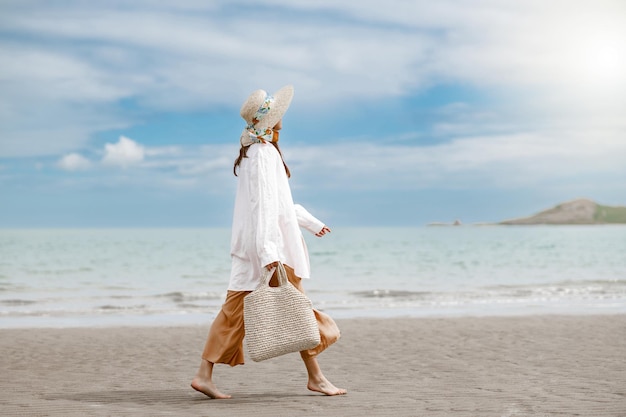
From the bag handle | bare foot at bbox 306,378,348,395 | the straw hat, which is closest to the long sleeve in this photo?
the bag handle

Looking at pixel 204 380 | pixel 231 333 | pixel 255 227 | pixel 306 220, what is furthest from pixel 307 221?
pixel 204 380

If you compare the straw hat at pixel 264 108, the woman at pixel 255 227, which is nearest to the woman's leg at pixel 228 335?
the woman at pixel 255 227

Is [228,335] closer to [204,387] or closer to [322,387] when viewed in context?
[204,387]

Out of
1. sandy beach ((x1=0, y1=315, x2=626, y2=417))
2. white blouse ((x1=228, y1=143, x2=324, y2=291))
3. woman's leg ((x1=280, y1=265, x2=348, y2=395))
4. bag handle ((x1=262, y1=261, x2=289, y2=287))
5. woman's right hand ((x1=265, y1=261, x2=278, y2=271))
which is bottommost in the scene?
sandy beach ((x1=0, y1=315, x2=626, y2=417))

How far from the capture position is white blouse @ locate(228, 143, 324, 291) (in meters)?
5.11

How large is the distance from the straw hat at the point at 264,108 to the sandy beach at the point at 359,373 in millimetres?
2015

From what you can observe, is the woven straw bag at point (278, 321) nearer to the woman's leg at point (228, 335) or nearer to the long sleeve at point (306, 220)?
the woman's leg at point (228, 335)

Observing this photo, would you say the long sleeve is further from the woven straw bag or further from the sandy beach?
the sandy beach

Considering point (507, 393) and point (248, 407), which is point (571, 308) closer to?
point (507, 393)

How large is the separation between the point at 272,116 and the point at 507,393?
280cm

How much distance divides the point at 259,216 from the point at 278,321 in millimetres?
715

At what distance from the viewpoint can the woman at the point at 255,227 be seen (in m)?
5.19

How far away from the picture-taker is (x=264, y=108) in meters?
5.32

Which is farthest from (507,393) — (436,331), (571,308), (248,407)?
(571,308)
